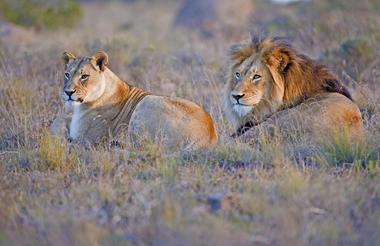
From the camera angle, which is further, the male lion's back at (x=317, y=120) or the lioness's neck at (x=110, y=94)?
the lioness's neck at (x=110, y=94)

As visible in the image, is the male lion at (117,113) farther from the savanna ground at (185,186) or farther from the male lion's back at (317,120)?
the male lion's back at (317,120)

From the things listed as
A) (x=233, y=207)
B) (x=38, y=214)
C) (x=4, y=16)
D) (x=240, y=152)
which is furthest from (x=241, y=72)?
(x=4, y=16)

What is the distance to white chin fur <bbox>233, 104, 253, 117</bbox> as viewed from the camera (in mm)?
7887

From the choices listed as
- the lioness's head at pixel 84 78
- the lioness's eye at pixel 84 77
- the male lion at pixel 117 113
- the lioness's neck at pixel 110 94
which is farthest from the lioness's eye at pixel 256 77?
the lioness's eye at pixel 84 77

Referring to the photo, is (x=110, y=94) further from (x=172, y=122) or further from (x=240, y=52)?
(x=240, y=52)

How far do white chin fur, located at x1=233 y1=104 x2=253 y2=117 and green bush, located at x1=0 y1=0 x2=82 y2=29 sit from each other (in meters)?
13.0

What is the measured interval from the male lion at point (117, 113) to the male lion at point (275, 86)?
49 centimetres

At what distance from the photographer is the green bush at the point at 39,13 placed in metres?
20.3

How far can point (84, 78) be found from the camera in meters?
7.83

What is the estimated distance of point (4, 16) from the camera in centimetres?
2025

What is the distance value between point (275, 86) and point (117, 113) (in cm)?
170

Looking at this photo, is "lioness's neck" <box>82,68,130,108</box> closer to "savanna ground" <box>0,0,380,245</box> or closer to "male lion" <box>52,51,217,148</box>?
"male lion" <box>52,51,217,148</box>

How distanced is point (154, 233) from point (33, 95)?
519 cm

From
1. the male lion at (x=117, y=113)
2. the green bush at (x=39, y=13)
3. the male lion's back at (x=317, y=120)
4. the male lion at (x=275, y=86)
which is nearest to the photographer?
the male lion's back at (x=317, y=120)
